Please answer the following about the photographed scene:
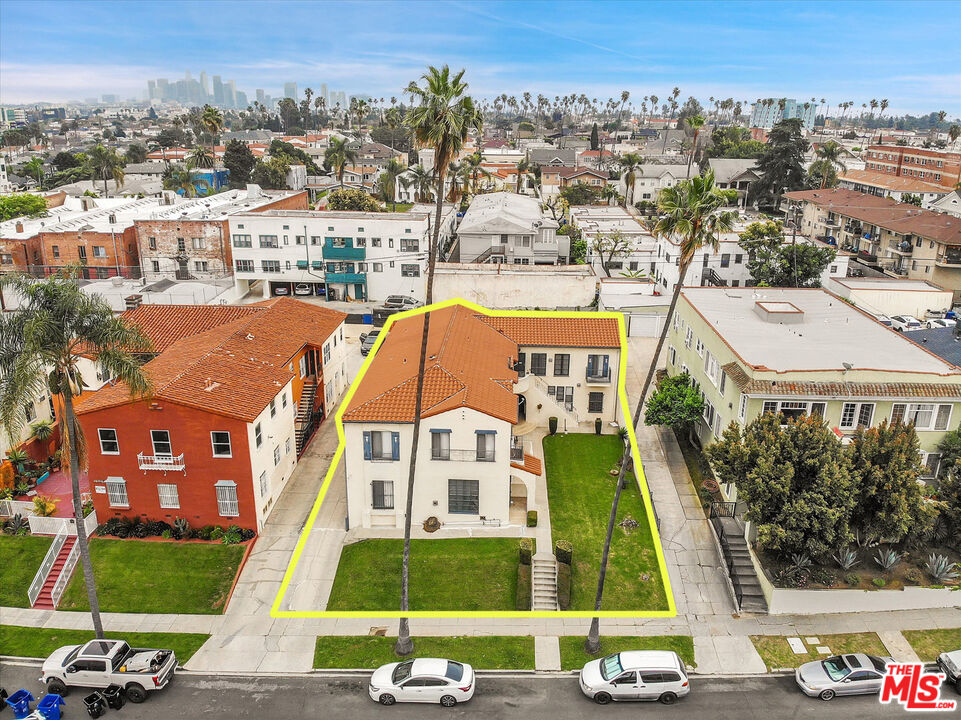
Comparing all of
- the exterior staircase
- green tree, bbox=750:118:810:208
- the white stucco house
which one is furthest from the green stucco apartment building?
green tree, bbox=750:118:810:208

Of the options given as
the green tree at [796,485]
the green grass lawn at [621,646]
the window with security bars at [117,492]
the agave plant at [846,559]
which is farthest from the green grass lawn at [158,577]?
the agave plant at [846,559]

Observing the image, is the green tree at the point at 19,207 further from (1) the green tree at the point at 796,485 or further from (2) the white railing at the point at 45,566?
(1) the green tree at the point at 796,485

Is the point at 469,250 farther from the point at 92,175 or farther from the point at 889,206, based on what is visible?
the point at 92,175

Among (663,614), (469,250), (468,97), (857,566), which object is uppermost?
(468,97)

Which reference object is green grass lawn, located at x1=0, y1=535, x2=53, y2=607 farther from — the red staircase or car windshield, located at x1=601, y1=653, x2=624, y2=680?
car windshield, located at x1=601, y1=653, x2=624, y2=680

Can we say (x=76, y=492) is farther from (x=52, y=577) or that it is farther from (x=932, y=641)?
(x=932, y=641)

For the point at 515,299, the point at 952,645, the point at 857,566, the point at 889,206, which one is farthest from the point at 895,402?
the point at 889,206
